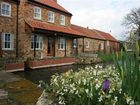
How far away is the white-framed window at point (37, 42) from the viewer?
106 feet

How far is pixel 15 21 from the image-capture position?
1175 inches

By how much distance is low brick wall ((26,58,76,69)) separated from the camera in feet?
88.2

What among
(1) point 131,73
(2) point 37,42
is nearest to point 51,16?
(2) point 37,42

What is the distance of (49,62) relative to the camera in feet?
98.5

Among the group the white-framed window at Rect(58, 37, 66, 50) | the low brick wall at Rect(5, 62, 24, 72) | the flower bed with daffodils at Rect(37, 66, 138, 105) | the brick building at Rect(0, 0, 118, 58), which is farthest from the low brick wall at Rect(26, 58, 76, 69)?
the flower bed with daffodils at Rect(37, 66, 138, 105)

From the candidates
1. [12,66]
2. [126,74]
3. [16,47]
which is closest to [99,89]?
[126,74]

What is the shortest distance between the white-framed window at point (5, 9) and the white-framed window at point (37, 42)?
442 centimetres

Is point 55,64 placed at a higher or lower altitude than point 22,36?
lower

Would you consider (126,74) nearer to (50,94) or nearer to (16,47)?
(50,94)

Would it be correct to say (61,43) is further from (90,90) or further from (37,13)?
(90,90)

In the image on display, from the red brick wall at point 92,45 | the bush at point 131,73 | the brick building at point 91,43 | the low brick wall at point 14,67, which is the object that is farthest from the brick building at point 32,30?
the bush at point 131,73

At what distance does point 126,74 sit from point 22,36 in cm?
2604

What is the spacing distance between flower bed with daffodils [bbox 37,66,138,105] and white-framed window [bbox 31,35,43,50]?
25395mm

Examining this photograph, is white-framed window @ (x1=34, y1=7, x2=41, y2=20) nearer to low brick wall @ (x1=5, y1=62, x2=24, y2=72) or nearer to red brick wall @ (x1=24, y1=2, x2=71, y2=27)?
red brick wall @ (x1=24, y1=2, x2=71, y2=27)
